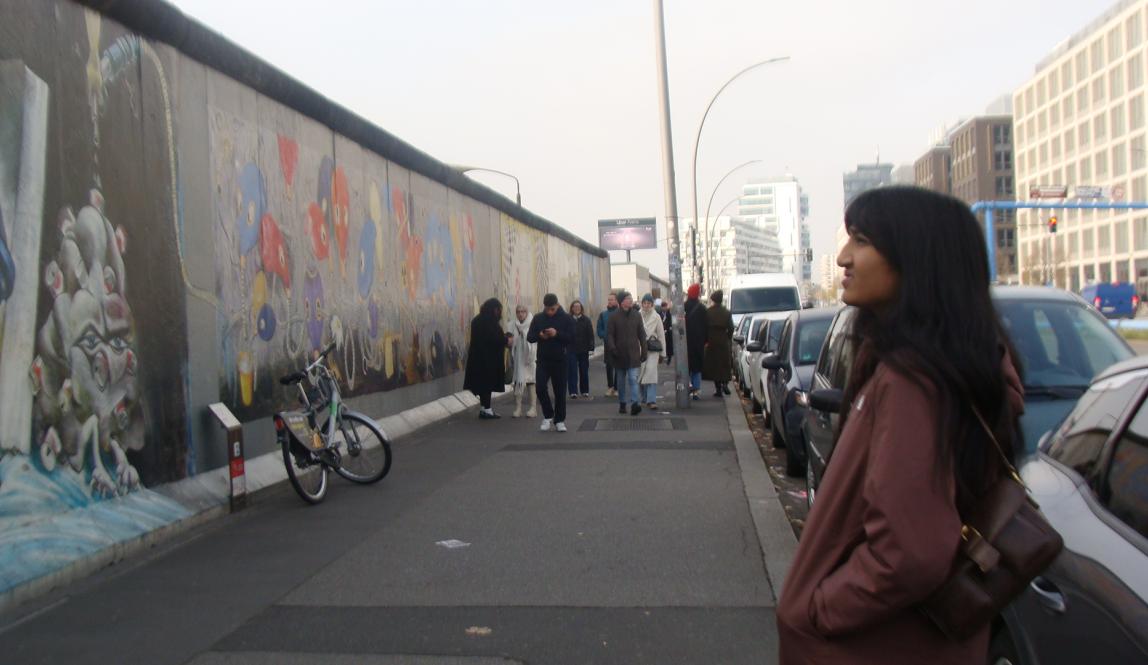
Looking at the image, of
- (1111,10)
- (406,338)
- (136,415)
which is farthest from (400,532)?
(1111,10)

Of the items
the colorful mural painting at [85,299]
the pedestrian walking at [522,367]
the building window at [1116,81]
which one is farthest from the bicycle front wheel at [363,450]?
the building window at [1116,81]

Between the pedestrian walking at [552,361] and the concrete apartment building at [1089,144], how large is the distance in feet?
231

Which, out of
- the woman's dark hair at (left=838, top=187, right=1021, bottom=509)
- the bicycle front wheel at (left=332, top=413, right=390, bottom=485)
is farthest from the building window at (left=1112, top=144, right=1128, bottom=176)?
the woman's dark hair at (left=838, top=187, right=1021, bottom=509)

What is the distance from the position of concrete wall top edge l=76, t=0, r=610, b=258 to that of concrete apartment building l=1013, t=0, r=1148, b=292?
229 feet

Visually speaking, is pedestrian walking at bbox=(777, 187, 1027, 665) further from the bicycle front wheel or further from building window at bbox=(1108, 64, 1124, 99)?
building window at bbox=(1108, 64, 1124, 99)

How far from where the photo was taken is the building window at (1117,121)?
Answer: 83.6 metres

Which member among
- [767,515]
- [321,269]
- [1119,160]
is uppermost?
[1119,160]

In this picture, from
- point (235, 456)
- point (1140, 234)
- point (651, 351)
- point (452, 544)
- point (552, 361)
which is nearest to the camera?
point (452, 544)

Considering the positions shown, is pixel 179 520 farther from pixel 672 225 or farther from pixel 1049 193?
pixel 1049 193

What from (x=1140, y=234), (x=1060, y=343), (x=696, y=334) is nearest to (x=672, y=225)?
(x=696, y=334)

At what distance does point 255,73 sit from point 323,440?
3.63 meters

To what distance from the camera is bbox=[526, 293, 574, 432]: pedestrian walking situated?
13.5 meters

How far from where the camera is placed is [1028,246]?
10462 cm

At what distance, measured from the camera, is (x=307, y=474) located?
8.63 meters
